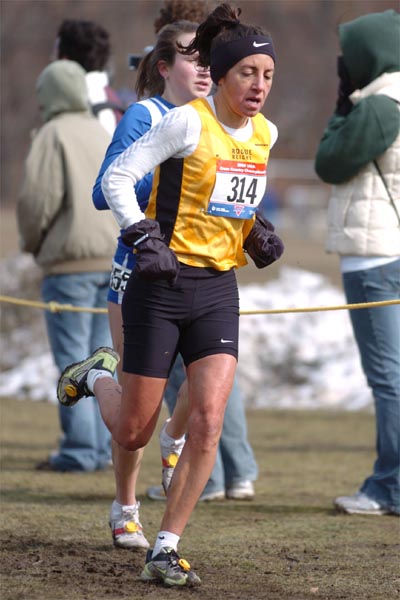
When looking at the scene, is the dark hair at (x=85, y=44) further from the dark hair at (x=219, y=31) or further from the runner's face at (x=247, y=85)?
the runner's face at (x=247, y=85)

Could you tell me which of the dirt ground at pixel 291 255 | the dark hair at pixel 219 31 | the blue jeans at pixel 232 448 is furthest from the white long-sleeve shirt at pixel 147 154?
the dirt ground at pixel 291 255

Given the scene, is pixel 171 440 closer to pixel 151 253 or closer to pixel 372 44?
pixel 151 253

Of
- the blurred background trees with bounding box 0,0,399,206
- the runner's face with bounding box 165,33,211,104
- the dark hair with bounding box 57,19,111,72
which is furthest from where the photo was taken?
the blurred background trees with bounding box 0,0,399,206

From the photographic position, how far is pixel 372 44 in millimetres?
6090

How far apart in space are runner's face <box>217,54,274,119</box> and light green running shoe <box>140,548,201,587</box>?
1592 millimetres

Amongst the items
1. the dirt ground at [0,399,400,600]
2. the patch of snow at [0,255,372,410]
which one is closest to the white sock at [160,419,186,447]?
the dirt ground at [0,399,400,600]

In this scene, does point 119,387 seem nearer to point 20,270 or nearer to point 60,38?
point 60,38

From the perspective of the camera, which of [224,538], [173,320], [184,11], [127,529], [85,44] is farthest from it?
[85,44]

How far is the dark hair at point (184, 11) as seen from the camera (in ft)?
19.2

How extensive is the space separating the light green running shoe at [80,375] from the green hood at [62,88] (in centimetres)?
271

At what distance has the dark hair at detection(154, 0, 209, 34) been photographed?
5844 mm

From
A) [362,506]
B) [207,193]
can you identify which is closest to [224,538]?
[362,506]

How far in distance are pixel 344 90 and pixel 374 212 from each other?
67cm

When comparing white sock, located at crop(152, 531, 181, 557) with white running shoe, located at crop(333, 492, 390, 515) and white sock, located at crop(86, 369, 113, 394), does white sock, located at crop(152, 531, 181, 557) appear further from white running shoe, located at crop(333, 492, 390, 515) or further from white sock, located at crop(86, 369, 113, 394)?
white running shoe, located at crop(333, 492, 390, 515)
